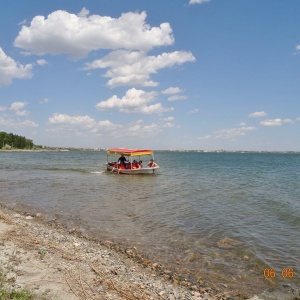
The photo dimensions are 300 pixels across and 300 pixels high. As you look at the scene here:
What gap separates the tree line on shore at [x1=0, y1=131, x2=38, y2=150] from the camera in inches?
6457

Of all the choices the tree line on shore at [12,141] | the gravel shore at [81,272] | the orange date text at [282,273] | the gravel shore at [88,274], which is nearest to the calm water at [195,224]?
the orange date text at [282,273]

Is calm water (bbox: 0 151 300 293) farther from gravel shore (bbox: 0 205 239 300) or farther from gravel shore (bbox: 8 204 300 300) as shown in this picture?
gravel shore (bbox: 0 205 239 300)

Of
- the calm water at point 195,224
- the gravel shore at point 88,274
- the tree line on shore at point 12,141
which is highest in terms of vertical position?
the tree line on shore at point 12,141

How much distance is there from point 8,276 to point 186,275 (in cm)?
503

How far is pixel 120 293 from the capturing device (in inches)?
279

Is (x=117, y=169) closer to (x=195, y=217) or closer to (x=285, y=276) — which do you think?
(x=195, y=217)

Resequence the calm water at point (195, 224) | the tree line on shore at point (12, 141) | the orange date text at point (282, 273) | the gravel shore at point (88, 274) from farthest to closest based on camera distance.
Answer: the tree line on shore at point (12, 141)
the calm water at point (195, 224)
the orange date text at point (282, 273)
the gravel shore at point (88, 274)

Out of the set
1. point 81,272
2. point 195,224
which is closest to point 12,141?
point 195,224

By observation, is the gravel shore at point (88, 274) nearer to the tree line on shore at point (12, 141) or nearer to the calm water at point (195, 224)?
the calm water at point (195, 224)

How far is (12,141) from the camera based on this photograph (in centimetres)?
16962

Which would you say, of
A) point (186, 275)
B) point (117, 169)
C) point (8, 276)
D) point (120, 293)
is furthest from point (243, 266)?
point (117, 169)

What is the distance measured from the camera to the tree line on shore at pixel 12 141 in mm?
164000

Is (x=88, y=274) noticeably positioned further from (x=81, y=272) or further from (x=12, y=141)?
(x=12, y=141)

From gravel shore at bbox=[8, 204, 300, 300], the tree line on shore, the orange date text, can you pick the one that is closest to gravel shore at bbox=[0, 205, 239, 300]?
gravel shore at bbox=[8, 204, 300, 300]
